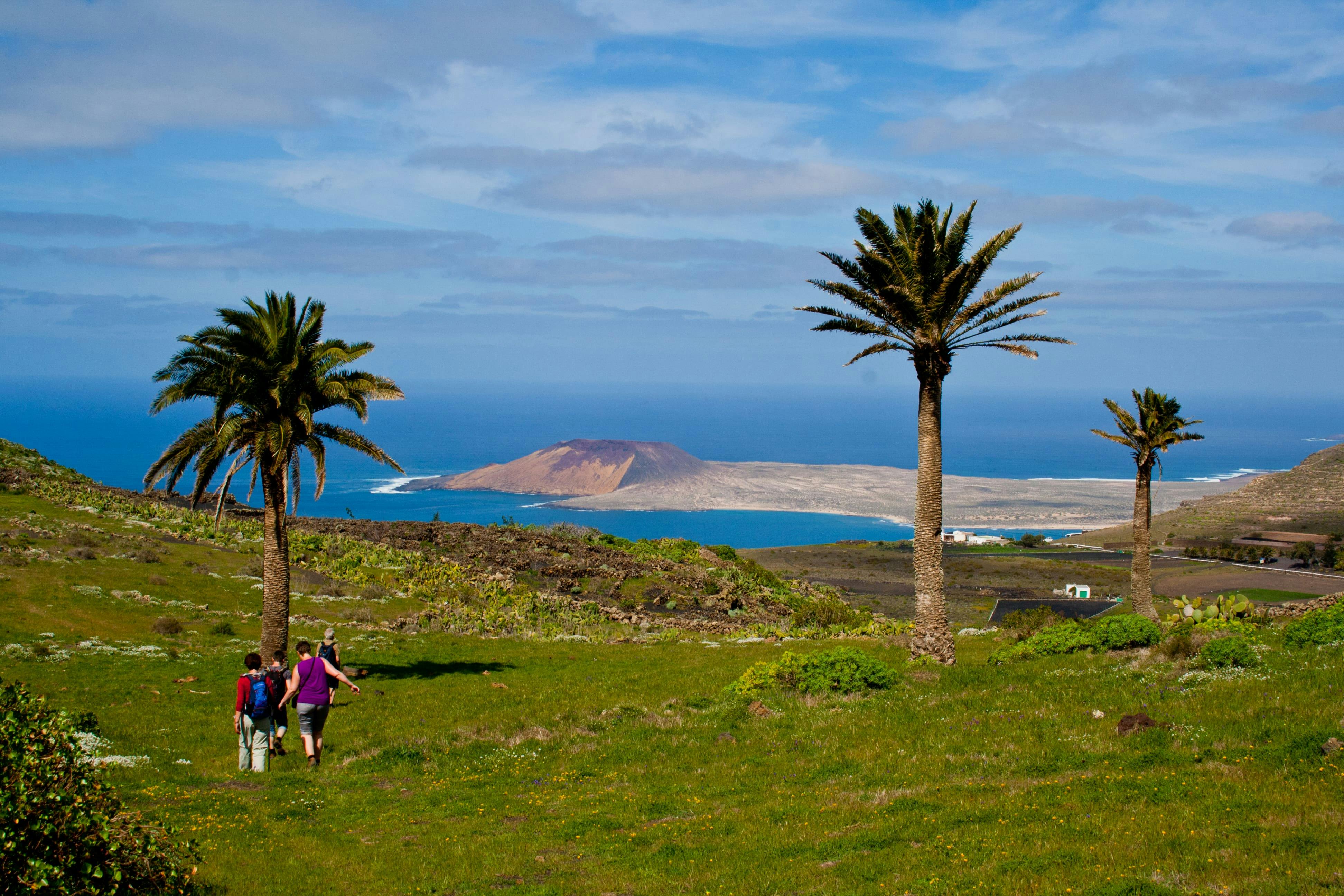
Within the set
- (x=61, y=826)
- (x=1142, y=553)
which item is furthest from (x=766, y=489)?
(x=61, y=826)

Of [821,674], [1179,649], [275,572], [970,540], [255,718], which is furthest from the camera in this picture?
[970,540]

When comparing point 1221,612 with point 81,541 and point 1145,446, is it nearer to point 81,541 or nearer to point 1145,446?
point 1145,446

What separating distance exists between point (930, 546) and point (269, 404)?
58.2ft

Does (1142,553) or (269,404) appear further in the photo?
(1142,553)

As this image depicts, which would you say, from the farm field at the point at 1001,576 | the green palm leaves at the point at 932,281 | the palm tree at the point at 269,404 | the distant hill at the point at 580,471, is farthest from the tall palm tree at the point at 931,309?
the distant hill at the point at 580,471

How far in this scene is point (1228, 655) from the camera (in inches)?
624

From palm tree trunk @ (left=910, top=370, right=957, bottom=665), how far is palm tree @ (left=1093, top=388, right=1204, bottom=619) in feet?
55.2

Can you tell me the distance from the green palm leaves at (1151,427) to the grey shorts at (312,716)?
32.1m

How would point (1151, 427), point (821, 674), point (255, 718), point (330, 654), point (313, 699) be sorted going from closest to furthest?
1. point (255, 718)
2. point (313, 699)
3. point (330, 654)
4. point (821, 674)
5. point (1151, 427)

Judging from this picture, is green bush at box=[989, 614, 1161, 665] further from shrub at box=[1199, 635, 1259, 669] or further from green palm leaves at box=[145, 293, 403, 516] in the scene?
green palm leaves at box=[145, 293, 403, 516]

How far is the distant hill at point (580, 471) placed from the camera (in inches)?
7003

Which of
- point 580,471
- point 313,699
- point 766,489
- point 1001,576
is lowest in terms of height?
point 1001,576

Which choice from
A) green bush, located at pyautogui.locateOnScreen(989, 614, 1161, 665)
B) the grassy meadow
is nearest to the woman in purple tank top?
the grassy meadow

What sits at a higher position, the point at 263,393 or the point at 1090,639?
the point at 263,393
